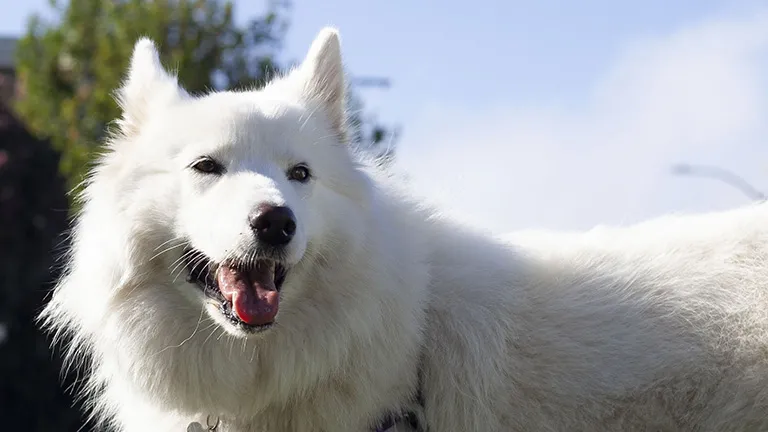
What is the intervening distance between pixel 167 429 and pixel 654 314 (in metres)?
2.21

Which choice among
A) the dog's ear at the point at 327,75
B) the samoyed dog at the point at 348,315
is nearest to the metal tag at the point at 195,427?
the samoyed dog at the point at 348,315

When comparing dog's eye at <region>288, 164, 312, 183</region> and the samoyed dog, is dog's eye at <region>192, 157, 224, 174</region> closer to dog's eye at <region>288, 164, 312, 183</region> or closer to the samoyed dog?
the samoyed dog

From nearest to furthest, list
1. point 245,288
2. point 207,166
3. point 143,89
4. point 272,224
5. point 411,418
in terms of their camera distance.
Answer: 1. point 272,224
2. point 245,288
3. point 207,166
4. point 411,418
5. point 143,89

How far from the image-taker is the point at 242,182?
3.81 meters

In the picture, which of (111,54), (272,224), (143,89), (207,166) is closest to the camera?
(272,224)

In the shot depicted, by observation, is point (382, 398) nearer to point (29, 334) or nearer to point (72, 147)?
point (29, 334)

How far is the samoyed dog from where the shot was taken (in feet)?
12.9

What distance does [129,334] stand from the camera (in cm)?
399

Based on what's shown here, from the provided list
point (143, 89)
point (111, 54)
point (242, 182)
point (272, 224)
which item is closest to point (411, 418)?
point (272, 224)

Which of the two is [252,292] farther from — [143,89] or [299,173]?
[143,89]

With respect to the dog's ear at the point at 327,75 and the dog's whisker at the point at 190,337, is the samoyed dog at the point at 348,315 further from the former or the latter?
the dog's ear at the point at 327,75

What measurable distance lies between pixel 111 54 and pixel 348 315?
57.1 ft

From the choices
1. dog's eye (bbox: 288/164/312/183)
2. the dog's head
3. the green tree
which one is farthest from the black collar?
the green tree

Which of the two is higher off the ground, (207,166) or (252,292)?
(207,166)
